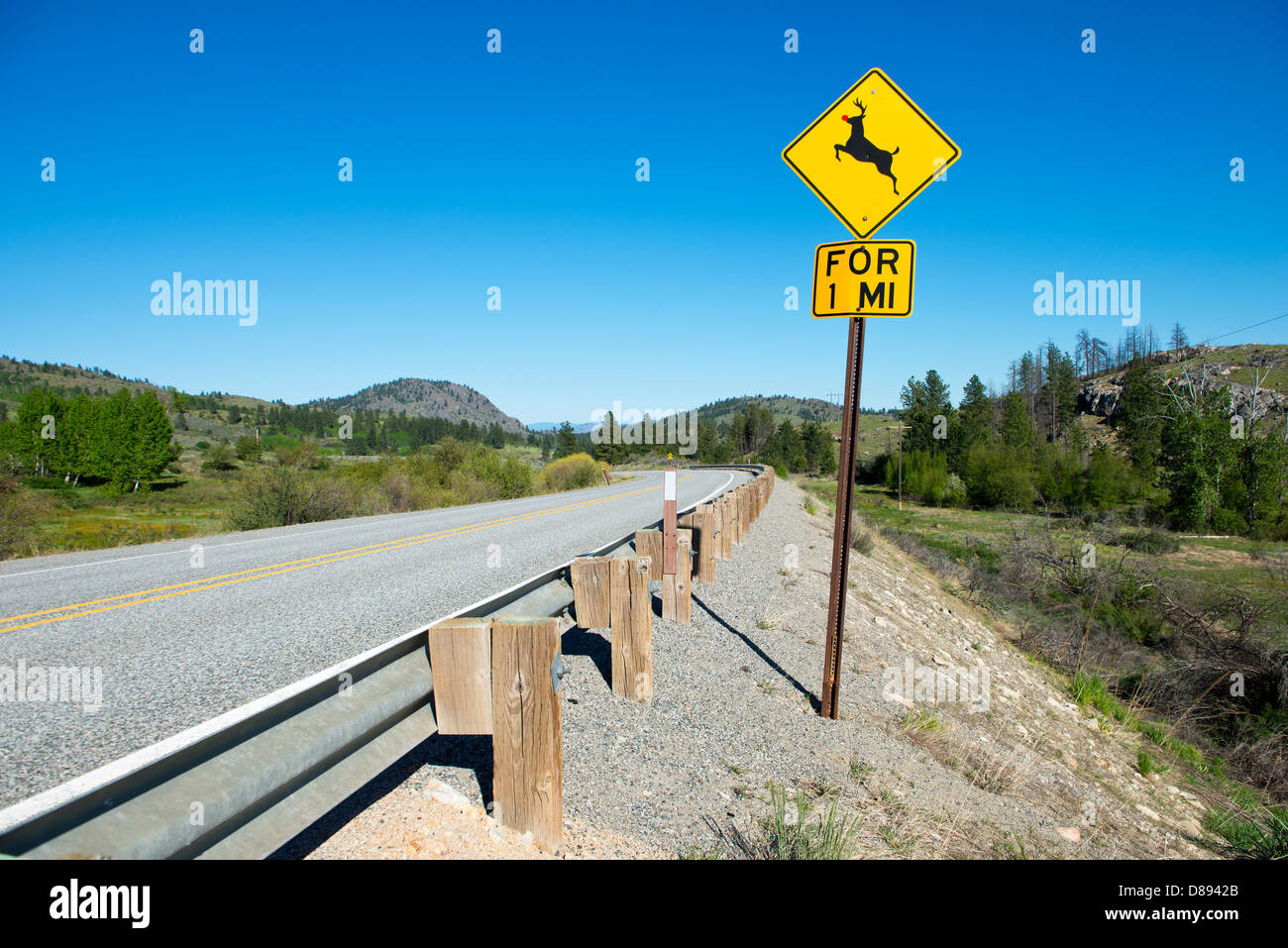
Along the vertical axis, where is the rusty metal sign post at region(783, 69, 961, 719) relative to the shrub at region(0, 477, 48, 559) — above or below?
above

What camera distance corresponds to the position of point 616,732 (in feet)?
12.8

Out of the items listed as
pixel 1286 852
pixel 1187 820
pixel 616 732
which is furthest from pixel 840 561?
pixel 1187 820

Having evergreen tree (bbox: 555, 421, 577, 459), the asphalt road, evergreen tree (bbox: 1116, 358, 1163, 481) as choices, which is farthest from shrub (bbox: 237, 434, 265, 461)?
evergreen tree (bbox: 1116, 358, 1163, 481)

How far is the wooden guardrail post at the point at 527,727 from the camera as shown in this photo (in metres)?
2.66

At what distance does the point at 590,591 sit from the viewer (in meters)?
4.18

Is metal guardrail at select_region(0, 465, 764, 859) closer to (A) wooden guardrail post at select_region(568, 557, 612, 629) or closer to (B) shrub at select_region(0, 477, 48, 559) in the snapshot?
(A) wooden guardrail post at select_region(568, 557, 612, 629)

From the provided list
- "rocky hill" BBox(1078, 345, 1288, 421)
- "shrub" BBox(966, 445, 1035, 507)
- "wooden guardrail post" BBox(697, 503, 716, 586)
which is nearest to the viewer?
"wooden guardrail post" BBox(697, 503, 716, 586)

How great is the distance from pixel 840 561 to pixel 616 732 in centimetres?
218

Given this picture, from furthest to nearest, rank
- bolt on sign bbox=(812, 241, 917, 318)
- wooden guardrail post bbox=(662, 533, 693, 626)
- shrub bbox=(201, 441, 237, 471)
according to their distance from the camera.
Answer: shrub bbox=(201, 441, 237, 471), wooden guardrail post bbox=(662, 533, 693, 626), bolt on sign bbox=(812, 241, 917, 318)

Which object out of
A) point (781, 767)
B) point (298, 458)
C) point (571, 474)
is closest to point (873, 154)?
point (781, 767)

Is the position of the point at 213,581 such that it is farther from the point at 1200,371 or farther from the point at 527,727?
the point at 1200,371

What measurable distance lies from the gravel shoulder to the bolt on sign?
9.64 feet

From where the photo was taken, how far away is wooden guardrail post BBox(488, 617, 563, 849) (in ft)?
8.72

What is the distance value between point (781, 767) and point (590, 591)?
1597mm
